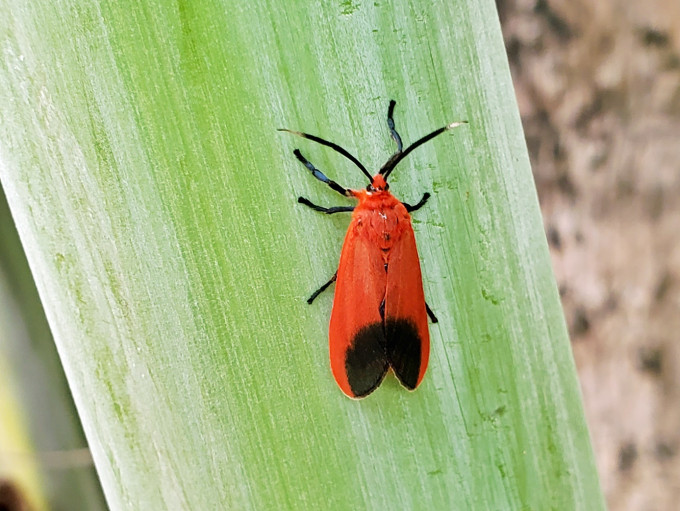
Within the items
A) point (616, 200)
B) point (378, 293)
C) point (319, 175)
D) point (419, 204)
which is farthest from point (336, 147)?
point (616, 200)

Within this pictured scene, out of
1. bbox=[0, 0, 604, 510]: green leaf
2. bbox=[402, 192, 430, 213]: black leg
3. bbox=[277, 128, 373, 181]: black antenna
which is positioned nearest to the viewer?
bbox=[0, 0, 604, 510]: green leaf

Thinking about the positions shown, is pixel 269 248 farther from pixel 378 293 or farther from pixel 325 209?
pixel 378 293

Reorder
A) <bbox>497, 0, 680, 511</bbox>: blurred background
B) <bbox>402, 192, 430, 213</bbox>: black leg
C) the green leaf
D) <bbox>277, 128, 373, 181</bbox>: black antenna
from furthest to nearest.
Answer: <bbox>497, 0, 680, 511</bbox>: blurred background → <bbox>402, 192, 430, 213</bbox>: black leg → <bbox>277, 128, 373, 181</bbox>: black antenna → the green leaf

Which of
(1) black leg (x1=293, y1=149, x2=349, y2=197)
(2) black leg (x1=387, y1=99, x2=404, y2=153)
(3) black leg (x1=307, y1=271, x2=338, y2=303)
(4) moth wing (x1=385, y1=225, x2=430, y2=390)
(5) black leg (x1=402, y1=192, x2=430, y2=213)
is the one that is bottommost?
(4) moth wing (x1=385, y1=225, x2=430, y2=390)

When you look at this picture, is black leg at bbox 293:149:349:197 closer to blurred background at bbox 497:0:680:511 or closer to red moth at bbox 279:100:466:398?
red moth at bbox 279:100:466:398

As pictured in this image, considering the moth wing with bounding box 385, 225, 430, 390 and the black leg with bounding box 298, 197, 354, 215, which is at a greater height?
the black leg with bounding box 298, 197, 354, 215

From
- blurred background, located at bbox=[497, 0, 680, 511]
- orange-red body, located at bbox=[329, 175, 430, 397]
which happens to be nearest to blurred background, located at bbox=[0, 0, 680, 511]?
blurred background, located at bbox=[497, 0, 680, 511]

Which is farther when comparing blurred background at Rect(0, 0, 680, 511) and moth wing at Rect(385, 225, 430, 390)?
blurred background at Rect(0, 0, 680, 511)
